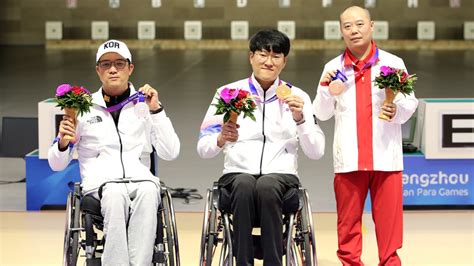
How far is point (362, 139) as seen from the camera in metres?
5.98

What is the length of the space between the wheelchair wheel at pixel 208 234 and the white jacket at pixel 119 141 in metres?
0.39

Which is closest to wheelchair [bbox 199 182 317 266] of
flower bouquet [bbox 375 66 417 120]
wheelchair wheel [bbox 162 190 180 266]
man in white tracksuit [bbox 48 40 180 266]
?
wheelchair wheel [bbox 162 190 180 266]

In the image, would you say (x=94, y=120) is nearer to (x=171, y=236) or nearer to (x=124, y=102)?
(x=124, y=102)

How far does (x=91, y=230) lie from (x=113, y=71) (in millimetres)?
873

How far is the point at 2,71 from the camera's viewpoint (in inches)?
664

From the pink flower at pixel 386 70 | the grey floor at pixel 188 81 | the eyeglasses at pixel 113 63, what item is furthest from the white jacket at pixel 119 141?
the grey floor at pixel 188 81

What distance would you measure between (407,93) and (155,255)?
1.57 m

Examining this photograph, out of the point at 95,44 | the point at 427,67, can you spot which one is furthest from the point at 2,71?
the point at 427,67

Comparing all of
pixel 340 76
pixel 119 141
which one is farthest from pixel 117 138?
pixel 340 76

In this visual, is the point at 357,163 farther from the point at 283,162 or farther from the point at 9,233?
the point at 9,233

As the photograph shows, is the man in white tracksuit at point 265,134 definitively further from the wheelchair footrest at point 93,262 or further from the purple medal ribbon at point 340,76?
the wheelchair footrest at point 93,262

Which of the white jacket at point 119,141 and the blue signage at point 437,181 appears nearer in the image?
the white jacket at point 119,141

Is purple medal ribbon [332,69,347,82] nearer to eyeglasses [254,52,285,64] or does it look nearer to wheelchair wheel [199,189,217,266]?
eyeglasses [254,52,285,64]

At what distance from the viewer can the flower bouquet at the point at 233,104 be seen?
5.39 metres
